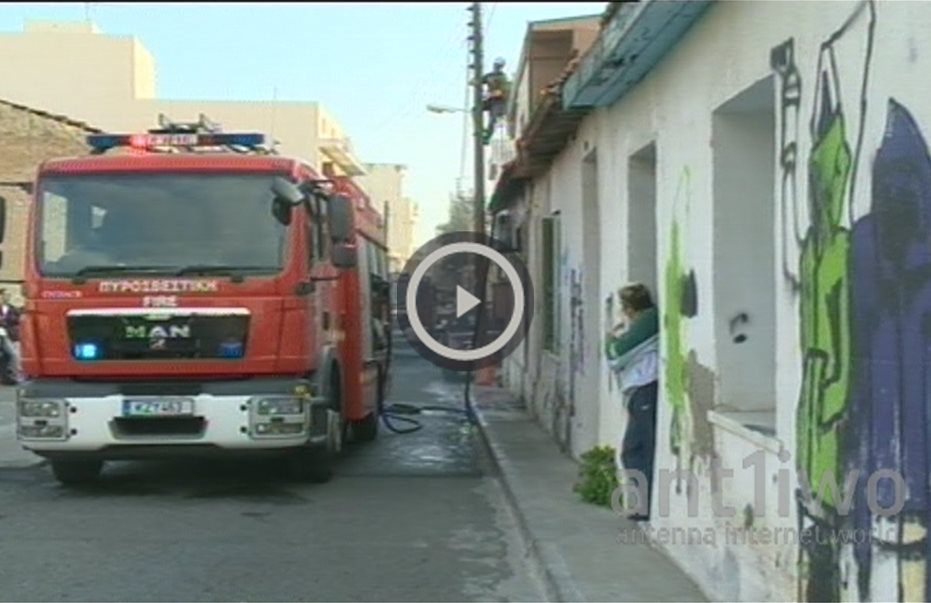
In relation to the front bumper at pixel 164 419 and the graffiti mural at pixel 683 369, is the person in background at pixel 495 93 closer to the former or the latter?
the front bumper at pixel 164 419

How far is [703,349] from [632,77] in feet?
8.30

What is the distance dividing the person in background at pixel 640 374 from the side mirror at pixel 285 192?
3.08 m

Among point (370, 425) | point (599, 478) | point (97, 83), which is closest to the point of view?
point (599, 478)

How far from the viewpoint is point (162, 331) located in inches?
383

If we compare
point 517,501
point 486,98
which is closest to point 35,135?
point 486,98

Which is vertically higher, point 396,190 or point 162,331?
point 396,190

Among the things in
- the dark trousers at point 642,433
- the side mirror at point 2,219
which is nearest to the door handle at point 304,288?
the side mirror at point 2,219

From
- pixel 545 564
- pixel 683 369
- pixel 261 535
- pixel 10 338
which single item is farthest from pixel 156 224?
pixel 10 338

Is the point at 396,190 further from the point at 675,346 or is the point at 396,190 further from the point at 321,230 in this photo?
the point at 675,346

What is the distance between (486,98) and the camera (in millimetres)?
29328

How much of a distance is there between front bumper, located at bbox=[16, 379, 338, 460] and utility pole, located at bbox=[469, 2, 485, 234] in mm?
15916
